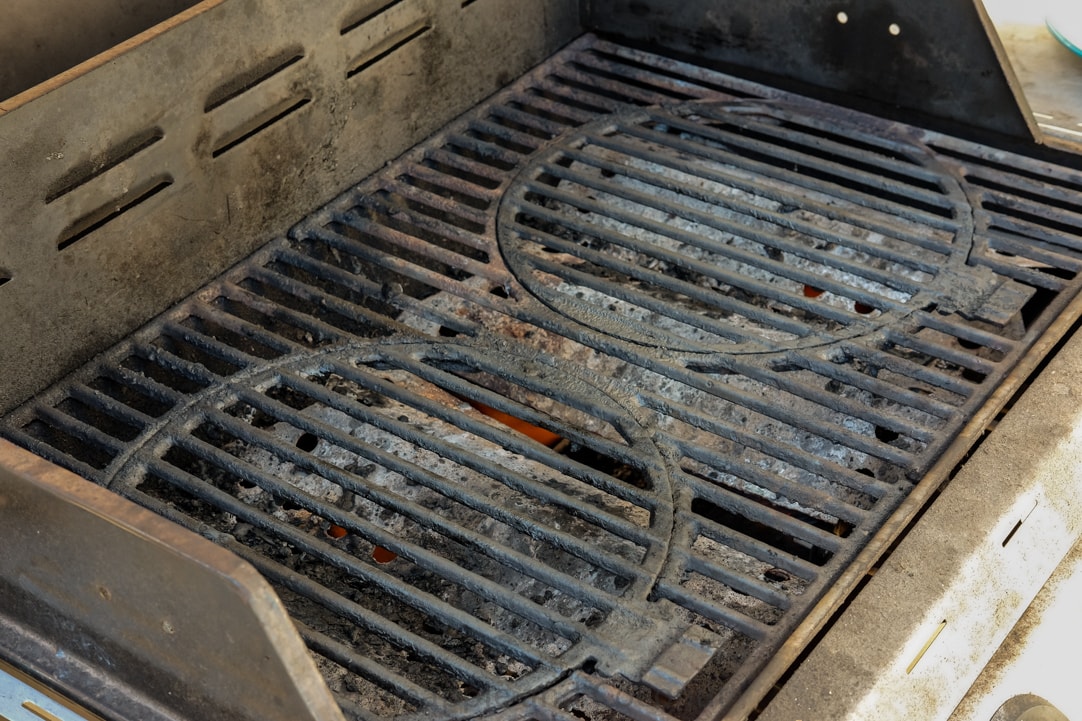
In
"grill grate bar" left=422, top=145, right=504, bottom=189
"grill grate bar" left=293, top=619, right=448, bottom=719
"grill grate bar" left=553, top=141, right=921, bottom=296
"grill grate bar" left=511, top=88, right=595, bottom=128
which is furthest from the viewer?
"grill grate bar" left=511, top=88, right=595, bottom=128

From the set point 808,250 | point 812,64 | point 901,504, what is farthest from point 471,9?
point 901,504

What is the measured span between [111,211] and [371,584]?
57 cm

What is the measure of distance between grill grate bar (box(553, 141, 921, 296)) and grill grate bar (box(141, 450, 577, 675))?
27.4 inches

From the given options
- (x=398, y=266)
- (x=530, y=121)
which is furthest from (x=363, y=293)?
(x=530, y=121)

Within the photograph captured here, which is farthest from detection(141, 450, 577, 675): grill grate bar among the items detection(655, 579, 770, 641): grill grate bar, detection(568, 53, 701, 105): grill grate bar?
detection(568, 53, 701, 105): grill grate bar

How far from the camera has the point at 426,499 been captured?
153 cm

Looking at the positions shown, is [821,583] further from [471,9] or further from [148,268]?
[471,9]

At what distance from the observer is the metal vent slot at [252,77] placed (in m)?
1.71

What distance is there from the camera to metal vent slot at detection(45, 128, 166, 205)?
1.54 m

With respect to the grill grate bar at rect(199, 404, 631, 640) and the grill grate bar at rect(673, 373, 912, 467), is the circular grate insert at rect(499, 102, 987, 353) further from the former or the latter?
the grill grate bar at rect(199, 404, 631, 640)

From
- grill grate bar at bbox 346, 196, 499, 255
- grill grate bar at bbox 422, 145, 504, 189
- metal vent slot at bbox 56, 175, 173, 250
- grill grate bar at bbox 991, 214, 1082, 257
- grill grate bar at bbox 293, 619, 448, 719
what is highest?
metal vent slot at bbox 56, 175, 173, 250

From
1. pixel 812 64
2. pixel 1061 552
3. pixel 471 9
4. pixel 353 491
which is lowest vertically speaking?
pixel 1061 552

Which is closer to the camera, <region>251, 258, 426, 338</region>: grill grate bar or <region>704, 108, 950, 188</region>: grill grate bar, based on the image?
<region>251, 258, 426, 338</region>: grill grate bar

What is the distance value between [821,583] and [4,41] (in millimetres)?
1335
